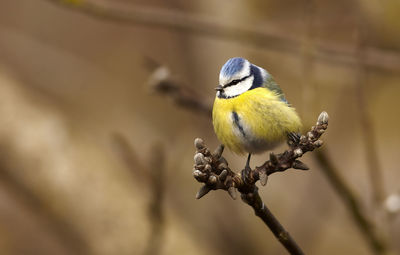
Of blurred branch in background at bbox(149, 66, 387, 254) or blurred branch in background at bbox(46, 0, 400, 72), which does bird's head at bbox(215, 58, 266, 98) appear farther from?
blurred branch in background at bbox(46, 0, 400, 72)

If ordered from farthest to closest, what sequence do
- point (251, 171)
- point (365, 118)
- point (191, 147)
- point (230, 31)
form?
point (191, 147) < point (230, 31) < point (365, 118) < point (251, 171)

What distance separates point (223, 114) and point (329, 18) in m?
2.92

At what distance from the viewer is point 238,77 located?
1016mm

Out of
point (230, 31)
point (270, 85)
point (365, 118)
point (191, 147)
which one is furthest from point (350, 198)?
point (191, 147)

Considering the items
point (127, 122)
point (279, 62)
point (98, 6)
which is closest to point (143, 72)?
point (127, 122)

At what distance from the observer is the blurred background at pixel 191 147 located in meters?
2.33

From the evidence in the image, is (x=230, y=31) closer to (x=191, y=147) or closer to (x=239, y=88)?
(x=191, y=147)

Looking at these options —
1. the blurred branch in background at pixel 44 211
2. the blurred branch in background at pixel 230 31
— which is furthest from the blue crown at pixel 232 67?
the blurred branch in background at pixel 44 211

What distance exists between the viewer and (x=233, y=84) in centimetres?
105

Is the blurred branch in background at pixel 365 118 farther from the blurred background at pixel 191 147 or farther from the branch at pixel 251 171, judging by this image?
the branch at pixel 251 171

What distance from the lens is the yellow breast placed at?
3.26 ft

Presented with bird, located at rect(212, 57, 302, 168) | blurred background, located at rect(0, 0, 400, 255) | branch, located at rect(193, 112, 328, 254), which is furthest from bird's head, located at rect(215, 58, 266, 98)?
blurred background, located at rect(0, 0, 400, 255)

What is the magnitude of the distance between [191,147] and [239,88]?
2458 mm

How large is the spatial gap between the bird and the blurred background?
0.72m
